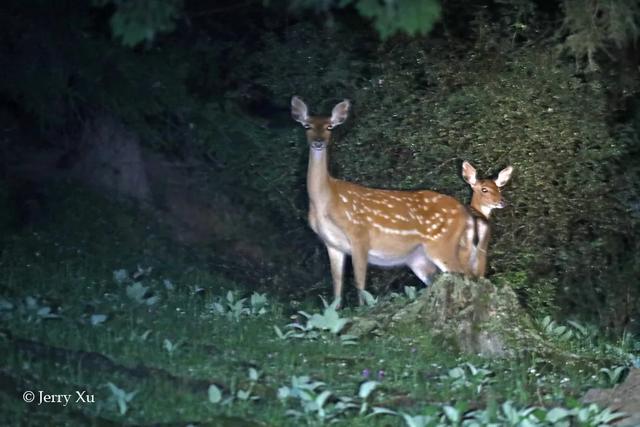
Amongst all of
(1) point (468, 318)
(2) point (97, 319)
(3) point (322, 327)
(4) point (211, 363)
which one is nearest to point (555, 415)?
(1) point (468, 318)

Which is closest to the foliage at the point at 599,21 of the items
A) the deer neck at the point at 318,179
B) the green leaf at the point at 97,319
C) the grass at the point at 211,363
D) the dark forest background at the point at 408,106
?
the dark forest background at the point at 408,106

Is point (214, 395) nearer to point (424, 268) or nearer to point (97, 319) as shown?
point (97, 319)

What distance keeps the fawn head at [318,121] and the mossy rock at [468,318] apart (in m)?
2.12

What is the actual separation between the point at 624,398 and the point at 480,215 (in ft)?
13.5

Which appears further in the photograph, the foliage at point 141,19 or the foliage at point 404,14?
the foliage at point 141,19

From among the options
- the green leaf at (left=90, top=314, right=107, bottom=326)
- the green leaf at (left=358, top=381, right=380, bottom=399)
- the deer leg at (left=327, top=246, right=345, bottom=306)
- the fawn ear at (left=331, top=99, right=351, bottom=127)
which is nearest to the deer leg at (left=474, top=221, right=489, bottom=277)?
the deer leg at (left=327, top=246, right=345, bottom=306)

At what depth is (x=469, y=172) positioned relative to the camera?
12.2 metres

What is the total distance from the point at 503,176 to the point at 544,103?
0.73 metres

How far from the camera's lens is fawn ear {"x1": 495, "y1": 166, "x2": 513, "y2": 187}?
12.0 metres

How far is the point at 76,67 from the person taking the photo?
12.3m

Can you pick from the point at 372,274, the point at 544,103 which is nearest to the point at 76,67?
the point at 372,274

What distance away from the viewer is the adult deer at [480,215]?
473 inches

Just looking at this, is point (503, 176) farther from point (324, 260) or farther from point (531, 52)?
point (324, 260)

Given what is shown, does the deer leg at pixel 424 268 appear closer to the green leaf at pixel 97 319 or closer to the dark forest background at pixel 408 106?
the dark forest background at pixel 408 106
